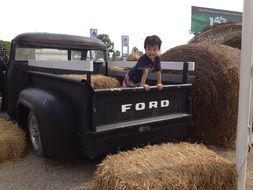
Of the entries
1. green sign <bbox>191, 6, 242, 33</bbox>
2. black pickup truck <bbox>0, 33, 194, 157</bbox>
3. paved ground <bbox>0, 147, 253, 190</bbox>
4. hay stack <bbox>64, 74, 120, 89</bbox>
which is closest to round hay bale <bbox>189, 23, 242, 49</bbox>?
hay stack <bbox>64, 74, 120, 89</bbox>

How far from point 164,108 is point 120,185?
63.9 inches

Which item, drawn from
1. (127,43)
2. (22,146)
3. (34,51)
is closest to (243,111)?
(22,146)

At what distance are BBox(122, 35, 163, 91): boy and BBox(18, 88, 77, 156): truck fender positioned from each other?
3.69ft

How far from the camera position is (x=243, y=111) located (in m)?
3.30

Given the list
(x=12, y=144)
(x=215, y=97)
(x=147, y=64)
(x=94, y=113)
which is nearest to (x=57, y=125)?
(x=94, y=113)

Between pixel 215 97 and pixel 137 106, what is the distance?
5.25 ft

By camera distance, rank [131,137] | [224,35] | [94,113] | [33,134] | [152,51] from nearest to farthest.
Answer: [94,113] → [131,137] → [152,51] → [33,134] → [224,35]

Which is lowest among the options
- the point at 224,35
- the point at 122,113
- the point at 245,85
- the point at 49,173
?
the point at 49,173

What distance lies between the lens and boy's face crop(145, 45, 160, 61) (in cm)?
452

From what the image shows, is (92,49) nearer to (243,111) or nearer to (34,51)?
(34,51)

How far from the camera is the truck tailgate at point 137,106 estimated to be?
12.4 ft

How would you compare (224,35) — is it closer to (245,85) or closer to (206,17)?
(245,85)

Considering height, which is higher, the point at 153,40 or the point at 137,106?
the point at 153,40

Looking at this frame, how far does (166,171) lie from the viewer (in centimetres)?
315
